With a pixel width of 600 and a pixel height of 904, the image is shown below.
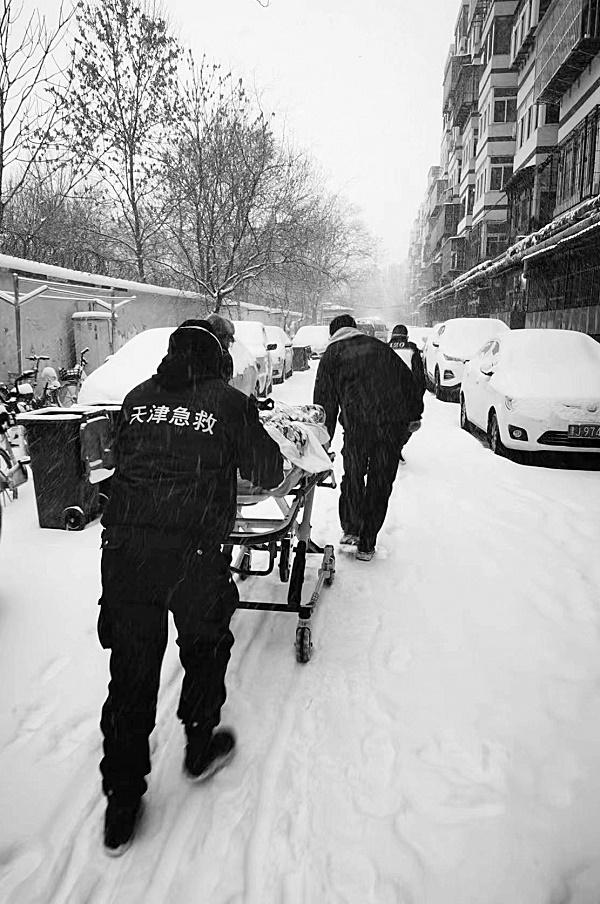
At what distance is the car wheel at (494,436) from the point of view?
957 centimetres

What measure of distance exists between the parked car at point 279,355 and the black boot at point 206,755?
16.0 meters

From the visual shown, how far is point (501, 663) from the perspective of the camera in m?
3.80

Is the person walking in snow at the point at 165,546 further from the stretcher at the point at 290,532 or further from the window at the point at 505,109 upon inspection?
the window at the point at 505,109

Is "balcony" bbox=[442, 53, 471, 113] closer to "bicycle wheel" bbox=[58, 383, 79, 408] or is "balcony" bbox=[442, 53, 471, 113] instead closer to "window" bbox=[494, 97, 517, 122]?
"window" bbox=[494, 97, 517, 122]

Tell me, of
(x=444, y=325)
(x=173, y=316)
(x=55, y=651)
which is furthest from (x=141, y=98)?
(x=55, y=651)

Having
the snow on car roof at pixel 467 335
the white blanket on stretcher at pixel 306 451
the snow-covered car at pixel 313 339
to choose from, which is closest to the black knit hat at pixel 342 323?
the white blanket on stretcher at pixel 306 451

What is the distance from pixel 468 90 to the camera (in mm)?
51812

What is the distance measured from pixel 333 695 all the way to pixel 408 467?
5.63m

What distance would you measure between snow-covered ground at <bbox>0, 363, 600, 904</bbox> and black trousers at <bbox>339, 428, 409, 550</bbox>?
352 millimetres

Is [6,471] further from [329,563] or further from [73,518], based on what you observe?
[329,563]

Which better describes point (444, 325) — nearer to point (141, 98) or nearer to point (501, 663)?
point (141, 98)

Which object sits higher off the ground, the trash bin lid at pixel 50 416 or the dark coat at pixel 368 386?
the dark coat at pixel 368 386

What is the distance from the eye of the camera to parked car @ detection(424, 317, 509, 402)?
16.1 m

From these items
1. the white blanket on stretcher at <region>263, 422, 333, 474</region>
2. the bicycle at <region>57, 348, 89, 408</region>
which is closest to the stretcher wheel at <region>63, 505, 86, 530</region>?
the white blanket on stretcher at <region>263, 422, 333, 474</region>
